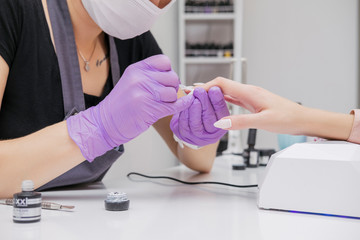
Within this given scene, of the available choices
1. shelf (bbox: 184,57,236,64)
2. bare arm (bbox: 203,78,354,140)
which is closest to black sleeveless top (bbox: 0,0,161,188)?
bare arm (bbox: 203,78,354,140)

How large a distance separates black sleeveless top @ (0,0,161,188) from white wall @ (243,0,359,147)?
103 inches

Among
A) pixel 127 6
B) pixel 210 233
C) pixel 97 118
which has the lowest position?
pixel 210 233

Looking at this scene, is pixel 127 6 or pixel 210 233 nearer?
pixel 210 233

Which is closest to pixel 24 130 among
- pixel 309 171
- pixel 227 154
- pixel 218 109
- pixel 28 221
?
pixel 28 221

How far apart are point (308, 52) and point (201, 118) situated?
2751mm

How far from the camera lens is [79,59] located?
4.22 feet

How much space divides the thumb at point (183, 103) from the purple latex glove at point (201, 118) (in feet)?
0.06

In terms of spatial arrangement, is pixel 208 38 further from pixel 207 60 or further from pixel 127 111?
pixel 127 111

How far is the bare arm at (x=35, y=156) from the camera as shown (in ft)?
2.99

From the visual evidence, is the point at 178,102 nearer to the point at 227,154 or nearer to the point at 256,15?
the point at 227,154

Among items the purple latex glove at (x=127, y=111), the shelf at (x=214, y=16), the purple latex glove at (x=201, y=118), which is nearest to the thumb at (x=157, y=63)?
the purple latex glove at (x=127, y=111)

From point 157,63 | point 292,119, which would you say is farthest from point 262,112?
point 157,63

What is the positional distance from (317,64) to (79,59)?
109 inches

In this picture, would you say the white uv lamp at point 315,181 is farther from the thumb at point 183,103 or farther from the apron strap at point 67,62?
the apron strap at point 67,62
